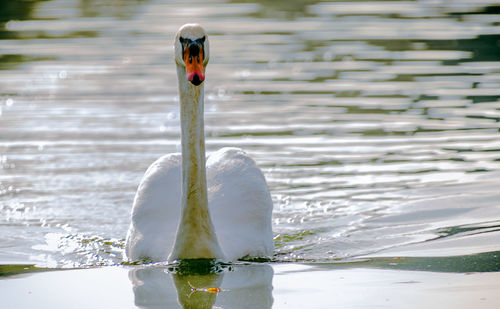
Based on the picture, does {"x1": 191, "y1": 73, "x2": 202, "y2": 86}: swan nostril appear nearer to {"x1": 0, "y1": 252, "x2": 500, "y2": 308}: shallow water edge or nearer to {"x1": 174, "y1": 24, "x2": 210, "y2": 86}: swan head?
{"x1": 174, "y1": 24, "x2": 210, "y2": 86}: swan head

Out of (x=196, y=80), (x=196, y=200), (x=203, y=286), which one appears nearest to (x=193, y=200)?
(x=196, y=200)

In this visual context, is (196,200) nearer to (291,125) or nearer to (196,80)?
(196,80)

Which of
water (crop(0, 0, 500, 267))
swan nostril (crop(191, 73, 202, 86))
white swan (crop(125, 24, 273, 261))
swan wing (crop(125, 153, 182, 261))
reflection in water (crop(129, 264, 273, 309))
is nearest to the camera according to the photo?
reflection in water (crop(129, 264, 273, 309))

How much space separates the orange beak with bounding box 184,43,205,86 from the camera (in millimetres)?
7090

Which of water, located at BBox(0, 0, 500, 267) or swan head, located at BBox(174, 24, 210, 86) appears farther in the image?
water, located at BBox(0, 0, 500, 267)

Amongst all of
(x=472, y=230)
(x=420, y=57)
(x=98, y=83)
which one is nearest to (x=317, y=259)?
(x=472, y=230)

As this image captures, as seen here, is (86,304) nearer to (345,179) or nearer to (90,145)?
(345,179)

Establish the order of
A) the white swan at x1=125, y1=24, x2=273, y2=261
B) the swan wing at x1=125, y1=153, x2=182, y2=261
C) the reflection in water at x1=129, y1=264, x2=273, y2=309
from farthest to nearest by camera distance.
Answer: the swan wing at x1=125, y1=153, x2=182, y2=261
the white swan at x1=125, y1=24, x2=273, y2=261
the reflection in water at x1=129, y1=264, x2=273, y2=309

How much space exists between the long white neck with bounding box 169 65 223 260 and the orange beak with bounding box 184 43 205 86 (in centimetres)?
41

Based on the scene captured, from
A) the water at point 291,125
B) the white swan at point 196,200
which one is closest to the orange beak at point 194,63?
the white swan at point 196,200

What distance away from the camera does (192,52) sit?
7.23 meters

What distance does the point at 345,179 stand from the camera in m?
10.8

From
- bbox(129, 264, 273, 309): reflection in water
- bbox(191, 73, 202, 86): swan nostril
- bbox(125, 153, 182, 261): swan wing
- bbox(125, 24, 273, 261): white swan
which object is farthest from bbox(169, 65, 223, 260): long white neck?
bbox(191, 73, 202, 86): swan nostril

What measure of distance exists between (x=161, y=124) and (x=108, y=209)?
10.8ft
